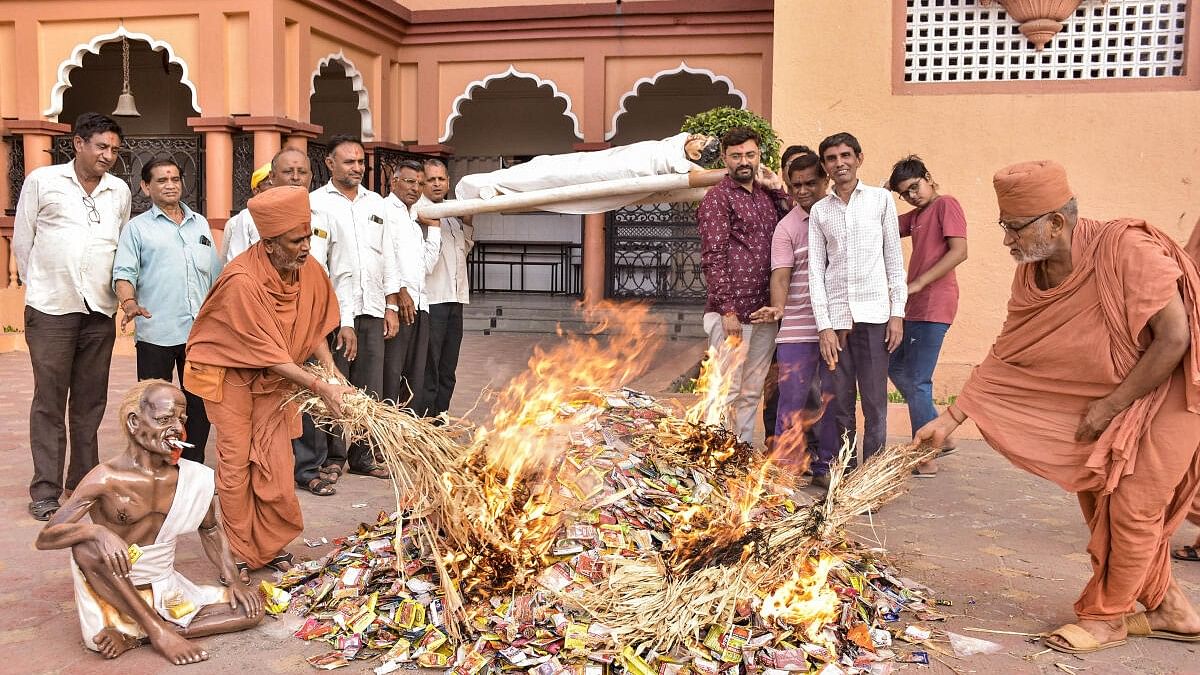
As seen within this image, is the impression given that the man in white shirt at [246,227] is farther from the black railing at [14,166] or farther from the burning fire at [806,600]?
the black railing at [14,166]

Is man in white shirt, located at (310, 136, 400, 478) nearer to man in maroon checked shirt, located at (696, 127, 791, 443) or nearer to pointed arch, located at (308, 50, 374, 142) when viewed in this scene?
man in maroon checked shirt, located at (696, 127, 791, 443)

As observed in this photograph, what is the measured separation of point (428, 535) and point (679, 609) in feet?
3.33

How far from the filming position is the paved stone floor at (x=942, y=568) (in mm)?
3385

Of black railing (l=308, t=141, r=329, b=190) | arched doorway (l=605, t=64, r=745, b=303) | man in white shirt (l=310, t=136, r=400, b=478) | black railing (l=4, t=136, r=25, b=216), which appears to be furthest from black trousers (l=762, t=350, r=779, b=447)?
black railing (l=4, t=136, r=25, b=216)

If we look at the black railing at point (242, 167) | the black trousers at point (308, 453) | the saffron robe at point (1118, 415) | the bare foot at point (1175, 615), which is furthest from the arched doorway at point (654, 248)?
the bare foot at point (1175, 615)

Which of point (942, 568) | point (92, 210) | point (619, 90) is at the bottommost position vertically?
point (942, 568)

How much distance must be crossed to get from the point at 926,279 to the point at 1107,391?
8.52ft

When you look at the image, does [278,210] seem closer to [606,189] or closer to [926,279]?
[606,189]

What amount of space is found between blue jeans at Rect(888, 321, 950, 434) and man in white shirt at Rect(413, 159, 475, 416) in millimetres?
3181

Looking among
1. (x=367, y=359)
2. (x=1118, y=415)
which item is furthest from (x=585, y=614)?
(x=367, y=359)

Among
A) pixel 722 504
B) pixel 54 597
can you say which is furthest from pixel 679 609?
pixel 54 597

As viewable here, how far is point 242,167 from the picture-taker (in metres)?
10.9

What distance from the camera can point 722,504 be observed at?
3898 mm

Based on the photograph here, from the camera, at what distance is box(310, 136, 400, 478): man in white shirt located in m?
5.71
